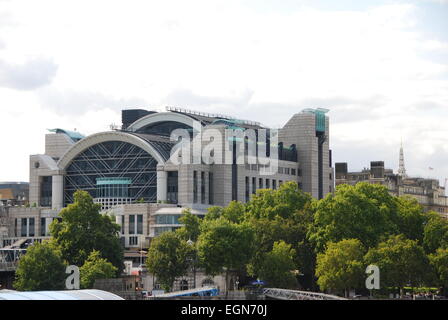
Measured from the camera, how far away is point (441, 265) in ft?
437

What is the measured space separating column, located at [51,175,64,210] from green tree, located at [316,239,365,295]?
7085 cm

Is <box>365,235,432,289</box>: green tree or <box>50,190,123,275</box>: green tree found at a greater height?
<box>50,190,123,275</box>: green tree

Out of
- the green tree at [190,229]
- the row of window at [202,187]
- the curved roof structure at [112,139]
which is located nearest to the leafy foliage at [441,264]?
the green tree at [190,229]

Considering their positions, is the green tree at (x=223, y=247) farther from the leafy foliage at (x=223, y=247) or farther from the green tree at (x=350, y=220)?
the green tree at (x=350, y=220)

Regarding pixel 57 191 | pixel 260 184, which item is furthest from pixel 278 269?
pixel 57 191

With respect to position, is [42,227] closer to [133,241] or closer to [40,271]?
[133,241]

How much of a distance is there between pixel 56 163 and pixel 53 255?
65.6 m

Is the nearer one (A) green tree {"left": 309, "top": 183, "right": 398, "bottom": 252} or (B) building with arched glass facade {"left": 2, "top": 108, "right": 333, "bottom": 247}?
(A) green tree {"left": 309, "top": 183, "right": 398, "bottom": 252}

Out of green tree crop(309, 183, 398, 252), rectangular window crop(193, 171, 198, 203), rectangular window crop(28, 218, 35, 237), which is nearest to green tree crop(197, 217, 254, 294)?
green tree crop(309, 183, 398, 252)

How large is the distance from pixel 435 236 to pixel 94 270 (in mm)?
42486

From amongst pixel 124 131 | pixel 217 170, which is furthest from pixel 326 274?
pixel 124 131

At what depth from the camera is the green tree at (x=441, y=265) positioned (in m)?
132

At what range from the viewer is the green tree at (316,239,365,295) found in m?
125

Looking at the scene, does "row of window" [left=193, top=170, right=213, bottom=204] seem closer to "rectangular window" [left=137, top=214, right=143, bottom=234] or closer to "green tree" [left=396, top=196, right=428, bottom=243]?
"rectangular window" [left=137, top=214, right=143, bottom=234]
